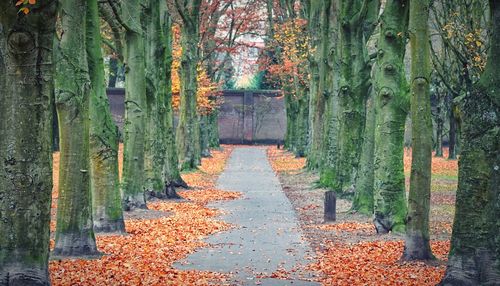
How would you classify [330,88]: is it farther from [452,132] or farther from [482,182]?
[452,132]

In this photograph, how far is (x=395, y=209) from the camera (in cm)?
1684

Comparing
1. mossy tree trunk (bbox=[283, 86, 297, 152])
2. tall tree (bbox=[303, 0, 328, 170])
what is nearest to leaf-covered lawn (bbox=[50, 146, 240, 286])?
tall tree (bbox=[303, 0, 328, 170])

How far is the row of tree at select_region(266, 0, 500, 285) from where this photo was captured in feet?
33.5

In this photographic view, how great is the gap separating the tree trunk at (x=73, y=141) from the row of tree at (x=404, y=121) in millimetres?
5021

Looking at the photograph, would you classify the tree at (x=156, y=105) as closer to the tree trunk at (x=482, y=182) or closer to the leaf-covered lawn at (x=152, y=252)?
the leaf-covered lawn at (x=152, y=252)

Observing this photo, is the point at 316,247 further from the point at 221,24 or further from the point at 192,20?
the point at 221,24

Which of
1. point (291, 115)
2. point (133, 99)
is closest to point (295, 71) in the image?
point (291, 115)

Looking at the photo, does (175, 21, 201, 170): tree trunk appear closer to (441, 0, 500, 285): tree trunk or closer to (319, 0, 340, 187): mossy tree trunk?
(319, 0, 340, 187): mossy tree trunk

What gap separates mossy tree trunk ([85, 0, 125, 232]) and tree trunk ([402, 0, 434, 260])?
5.90 metres

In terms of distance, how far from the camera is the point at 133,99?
809 inches

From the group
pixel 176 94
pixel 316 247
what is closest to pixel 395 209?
pixel 316 247

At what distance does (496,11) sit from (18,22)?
5396mm

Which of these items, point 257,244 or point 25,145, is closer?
point 25,145

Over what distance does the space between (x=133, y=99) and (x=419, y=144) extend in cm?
896
